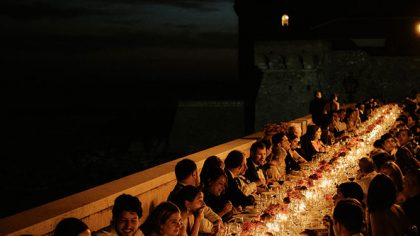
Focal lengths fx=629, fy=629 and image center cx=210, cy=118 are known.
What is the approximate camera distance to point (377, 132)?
9.94 meters

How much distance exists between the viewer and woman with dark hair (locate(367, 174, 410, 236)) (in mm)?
4035

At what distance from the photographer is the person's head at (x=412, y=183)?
4.89m

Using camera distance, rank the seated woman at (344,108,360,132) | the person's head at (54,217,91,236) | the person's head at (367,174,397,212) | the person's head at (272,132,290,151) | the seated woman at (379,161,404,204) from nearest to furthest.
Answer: the person's head at (54,217,91,236) → the person's head at (367,174,397,212) → the seated woman at (379,161,404,204) → the person's head at (272,132,290,151) → the seated woman at (344,108,360,132)

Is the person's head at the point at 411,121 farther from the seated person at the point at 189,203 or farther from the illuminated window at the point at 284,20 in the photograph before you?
the illuminated window at the point at 284,20

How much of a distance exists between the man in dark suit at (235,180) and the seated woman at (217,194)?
351 millimetres

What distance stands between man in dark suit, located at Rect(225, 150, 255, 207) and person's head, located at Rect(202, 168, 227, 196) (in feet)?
1.28

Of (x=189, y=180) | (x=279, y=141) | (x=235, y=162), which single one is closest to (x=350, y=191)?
(x=189, y=180)

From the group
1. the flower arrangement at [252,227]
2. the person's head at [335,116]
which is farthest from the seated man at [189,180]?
the person's head at [335,116]

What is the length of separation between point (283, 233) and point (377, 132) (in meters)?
6.35

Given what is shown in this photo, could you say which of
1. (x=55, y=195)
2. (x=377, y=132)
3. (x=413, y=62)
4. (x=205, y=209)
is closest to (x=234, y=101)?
(x=413, y=62)

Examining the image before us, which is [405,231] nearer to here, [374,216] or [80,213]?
[374,216]

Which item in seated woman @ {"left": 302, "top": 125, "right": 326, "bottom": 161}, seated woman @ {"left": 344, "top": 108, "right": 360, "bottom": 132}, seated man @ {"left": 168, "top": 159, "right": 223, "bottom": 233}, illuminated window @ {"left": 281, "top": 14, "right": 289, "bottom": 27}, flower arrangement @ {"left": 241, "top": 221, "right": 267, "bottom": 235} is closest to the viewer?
flower arrangement @ {"left": 241, "top": 221, "right": 267, "bottom": 235}

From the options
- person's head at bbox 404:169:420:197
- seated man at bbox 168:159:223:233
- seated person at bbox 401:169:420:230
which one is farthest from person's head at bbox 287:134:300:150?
seated man at bbox 168:159:223:233

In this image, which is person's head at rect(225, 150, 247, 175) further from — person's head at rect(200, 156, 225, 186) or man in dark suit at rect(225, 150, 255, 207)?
person's head at rect(200, 156, 225, 186)
